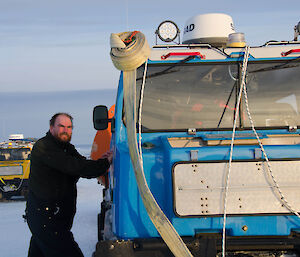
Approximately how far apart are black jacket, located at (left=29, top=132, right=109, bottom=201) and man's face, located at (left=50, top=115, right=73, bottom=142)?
41 mm

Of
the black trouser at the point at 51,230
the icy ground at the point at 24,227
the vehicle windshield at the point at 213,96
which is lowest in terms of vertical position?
the icy ground at the point at 24,227

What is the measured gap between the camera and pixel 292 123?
14.7ft

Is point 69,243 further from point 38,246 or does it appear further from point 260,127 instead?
point 260,127

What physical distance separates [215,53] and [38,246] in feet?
8.12

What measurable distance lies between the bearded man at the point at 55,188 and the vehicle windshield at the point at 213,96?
73 centimetres

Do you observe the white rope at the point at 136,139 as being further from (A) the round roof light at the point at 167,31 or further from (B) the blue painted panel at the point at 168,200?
(A) the round roof light at the point at 167,31

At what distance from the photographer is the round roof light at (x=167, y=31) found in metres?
5.59

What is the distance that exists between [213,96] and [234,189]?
1115 mm

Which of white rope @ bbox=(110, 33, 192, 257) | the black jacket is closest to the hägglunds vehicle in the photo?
white rope @ bbox=(110, 33, 192, 257)

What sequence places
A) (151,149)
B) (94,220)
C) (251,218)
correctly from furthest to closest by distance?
(94,220) < (151,149) < (251,218)

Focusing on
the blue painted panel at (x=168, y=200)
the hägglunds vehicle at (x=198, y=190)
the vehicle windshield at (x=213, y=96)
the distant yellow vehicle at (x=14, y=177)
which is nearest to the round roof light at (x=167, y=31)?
the vehicle windshield at (x=213, y=96)

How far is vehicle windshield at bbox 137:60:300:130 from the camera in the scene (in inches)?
173

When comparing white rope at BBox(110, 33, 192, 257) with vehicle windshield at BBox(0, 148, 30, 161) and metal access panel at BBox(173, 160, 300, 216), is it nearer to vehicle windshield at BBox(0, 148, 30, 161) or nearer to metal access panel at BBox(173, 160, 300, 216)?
metal access panel at BBox(173, 160, 300, 216)

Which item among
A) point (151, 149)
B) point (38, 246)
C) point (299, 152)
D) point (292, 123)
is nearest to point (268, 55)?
point (292, 123)
